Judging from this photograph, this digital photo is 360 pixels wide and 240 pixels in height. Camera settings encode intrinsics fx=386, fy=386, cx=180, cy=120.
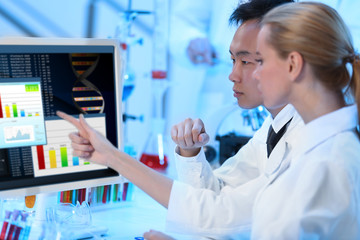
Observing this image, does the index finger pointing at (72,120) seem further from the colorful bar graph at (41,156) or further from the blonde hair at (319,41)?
the blonde hair at (319,41)

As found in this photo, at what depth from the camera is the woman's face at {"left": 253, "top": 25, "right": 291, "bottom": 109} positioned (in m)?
0.81

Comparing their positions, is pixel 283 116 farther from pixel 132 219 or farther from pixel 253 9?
pixel 132 219

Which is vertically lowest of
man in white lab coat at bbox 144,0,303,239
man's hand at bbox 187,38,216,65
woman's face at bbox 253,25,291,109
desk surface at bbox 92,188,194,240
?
desk surface at bbox 92,188,194,240

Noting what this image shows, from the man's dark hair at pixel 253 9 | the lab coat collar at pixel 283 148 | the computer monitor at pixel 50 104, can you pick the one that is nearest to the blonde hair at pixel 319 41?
the lab coat collar at pixel 283 148

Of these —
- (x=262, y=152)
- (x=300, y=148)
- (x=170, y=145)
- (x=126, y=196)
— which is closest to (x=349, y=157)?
(x=300, y=148)

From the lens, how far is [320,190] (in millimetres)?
740

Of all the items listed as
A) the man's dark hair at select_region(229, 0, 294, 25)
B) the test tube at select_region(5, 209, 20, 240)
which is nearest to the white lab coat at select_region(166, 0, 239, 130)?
the man's dark hair at select_region(229, 0, 294, 25)

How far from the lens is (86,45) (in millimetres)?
1004

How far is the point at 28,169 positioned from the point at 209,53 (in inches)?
63.8

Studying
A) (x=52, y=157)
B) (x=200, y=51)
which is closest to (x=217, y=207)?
(x=52, y=157)

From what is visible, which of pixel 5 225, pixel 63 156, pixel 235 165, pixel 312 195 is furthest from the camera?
pixel 235 165

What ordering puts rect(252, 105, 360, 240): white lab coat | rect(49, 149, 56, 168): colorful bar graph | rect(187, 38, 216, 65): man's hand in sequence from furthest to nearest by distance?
rect(187, 38, 216, 65): man's hand → rect(49, 149, 56, 168): colorful bar graph → rect(252, 105, 360, 240): white lab coat

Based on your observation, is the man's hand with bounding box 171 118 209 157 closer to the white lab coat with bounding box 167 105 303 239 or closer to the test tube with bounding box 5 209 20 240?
the white lab coat with bounding box 167 105 303 239

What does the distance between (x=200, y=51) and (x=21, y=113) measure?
156 cm
